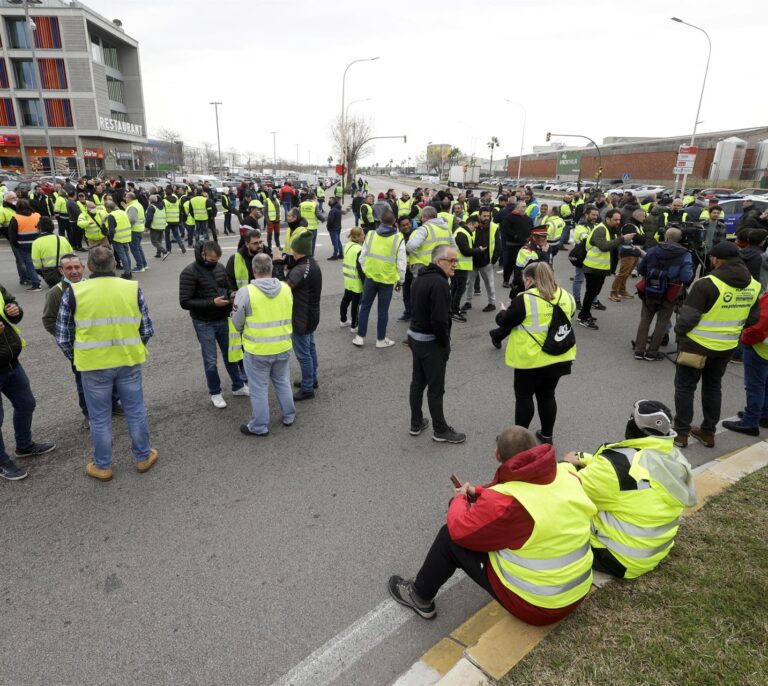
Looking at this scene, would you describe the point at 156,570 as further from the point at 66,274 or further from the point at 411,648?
the point at 66,274

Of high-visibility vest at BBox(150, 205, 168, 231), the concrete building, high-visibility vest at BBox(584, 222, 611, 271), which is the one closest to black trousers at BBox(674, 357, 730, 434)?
high-visibility vest at BBox(584, 222, 611, 271)

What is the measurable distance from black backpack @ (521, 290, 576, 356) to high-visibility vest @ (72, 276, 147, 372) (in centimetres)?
339

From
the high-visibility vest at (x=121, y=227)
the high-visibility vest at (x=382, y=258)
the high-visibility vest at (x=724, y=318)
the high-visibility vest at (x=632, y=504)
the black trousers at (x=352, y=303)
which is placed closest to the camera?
the high-visibility vest at (x=632, y=504)

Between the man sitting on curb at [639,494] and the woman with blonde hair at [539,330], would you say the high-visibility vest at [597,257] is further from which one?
the man sitting on curb at [639,494]

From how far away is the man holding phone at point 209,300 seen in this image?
524 cm

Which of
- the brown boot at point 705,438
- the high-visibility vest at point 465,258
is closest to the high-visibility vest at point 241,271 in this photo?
the high-visibility vest at point 465,258

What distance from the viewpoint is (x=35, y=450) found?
188 inches

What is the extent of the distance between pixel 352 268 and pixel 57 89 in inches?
2316

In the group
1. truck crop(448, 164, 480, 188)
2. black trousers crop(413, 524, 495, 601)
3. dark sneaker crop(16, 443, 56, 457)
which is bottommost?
dark sneaker crop(16, 443, 56, 457)

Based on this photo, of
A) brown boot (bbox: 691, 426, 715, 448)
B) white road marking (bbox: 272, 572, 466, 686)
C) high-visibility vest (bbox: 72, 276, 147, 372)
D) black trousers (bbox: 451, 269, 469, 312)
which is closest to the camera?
white road marking (bbox: 272, 572, 466, 686)

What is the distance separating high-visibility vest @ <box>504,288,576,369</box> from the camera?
4.47 m

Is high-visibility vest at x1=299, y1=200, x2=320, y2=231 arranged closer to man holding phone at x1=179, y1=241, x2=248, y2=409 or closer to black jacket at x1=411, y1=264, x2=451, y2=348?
man holding phone at x1=179, y1=241, x2=248, y2=409

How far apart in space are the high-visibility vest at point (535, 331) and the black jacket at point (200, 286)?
3.04 meters

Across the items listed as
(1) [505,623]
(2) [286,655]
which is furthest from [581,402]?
(2) [286,655]
